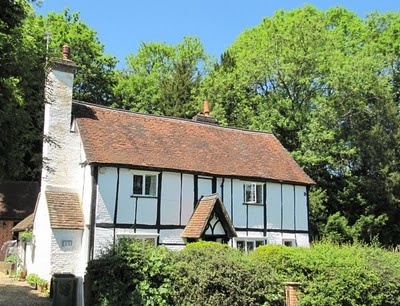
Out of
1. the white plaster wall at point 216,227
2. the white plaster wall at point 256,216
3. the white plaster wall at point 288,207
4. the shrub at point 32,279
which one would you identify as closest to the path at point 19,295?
the shrub at point 32,279

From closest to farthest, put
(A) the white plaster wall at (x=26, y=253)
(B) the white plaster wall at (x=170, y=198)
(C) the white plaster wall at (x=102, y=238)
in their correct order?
(C) the white plaster wall at (x=102, y=238)
(B) the white plaster wall at (x=170, y=198)
(A) the white plaster wall at (x=26, y=253)

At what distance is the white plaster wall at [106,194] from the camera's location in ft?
67.8

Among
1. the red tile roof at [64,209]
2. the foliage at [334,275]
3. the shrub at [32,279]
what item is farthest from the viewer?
the shrub at [32,279]

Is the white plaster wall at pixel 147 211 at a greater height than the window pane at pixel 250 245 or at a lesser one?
greater

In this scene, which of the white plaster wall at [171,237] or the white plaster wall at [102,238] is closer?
the white plaster wall at [102,238]

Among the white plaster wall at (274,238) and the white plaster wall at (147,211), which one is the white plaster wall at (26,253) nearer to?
the white plaster wall at (147,211)

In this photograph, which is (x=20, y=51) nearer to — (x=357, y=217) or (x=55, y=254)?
(x=55, y=254)

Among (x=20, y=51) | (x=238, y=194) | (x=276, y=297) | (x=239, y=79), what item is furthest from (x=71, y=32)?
(x=276, y=297)

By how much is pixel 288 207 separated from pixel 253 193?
2.29 meters

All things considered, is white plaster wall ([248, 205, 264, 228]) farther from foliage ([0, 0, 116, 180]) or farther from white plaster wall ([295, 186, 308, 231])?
foliage ([0, 0, 116, 180])

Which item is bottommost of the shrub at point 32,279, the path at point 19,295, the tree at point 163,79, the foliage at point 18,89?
the path at point 19,295

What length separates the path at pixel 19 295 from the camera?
53.8 ft

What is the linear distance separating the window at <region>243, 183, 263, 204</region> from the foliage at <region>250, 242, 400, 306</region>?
8938mm

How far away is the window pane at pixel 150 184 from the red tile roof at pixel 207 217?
2.32m
